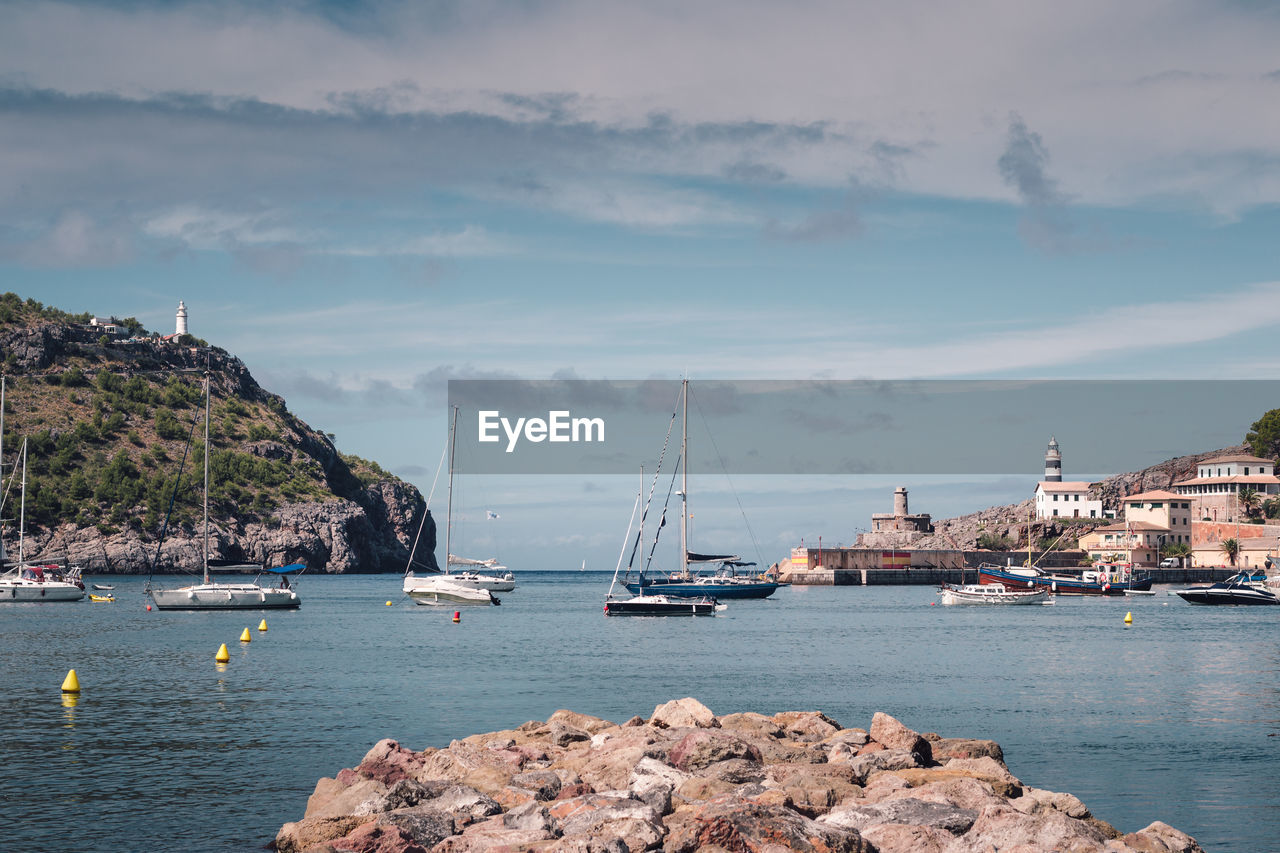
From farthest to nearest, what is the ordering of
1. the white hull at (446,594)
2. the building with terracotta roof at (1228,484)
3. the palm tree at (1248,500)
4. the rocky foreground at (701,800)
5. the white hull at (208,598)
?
the building with terracotta roof at (1228,484)
the palm tree at (1248,500)
the white hull at (446,594)
the white hull at (208,598)
the rocky foreground at (701,800)

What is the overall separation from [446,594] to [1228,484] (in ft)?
434

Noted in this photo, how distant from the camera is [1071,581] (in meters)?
128

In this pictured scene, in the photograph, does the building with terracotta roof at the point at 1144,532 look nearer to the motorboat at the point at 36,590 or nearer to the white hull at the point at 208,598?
the white hull at the point at 208,598

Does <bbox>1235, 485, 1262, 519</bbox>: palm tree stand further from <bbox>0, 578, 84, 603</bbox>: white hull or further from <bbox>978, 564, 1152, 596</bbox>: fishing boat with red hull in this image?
<bbox>0, 578, 84, 603</bbox>: white hull

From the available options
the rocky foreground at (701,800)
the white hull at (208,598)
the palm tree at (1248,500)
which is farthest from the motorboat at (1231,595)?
the rocky foreground at (701,800)

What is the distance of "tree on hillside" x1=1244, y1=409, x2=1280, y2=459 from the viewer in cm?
18471

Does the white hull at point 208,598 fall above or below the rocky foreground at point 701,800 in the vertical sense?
below

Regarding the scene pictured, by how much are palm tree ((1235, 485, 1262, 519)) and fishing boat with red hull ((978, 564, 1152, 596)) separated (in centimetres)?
4776

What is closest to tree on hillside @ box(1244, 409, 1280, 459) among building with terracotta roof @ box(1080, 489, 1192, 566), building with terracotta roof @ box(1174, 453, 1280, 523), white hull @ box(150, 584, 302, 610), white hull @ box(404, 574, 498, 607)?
building with terracotta roof @ box(1174, 453, 1280, 523)

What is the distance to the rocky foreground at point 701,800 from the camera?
15.1m

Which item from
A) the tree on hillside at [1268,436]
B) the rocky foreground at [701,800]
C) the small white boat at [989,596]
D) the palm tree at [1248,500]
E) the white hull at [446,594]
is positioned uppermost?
the tree on hillside at [1268,436]

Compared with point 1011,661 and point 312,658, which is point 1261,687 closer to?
point 1011,661

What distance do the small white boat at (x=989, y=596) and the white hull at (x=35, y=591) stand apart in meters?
77.0

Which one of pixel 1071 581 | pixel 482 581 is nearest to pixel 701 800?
pixel 482 581
